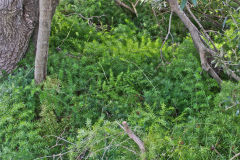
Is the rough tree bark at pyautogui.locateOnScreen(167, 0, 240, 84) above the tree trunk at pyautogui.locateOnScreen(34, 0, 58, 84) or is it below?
below

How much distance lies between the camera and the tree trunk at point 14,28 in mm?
2992

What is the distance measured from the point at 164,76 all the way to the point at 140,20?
1750mm

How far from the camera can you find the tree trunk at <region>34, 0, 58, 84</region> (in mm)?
2594

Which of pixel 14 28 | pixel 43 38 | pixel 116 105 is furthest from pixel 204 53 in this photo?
pixel 14 28

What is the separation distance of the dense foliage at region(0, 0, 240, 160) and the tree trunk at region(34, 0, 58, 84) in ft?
0.39

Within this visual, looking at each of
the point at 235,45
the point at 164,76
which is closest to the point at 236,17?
the point at 235,45

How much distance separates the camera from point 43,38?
8.96 ft

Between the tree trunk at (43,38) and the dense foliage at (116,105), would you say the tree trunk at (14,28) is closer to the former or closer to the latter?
the dense foliage at (116,105)

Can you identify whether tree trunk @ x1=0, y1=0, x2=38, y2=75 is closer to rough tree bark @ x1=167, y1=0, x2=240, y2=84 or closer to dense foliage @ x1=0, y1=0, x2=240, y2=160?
dense foliage @ x1=0, y1=0, x2=240, y2=160

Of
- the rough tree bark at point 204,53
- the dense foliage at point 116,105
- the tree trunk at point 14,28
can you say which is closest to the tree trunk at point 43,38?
the dense foliage at point 116,105

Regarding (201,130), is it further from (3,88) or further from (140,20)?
(140,20)

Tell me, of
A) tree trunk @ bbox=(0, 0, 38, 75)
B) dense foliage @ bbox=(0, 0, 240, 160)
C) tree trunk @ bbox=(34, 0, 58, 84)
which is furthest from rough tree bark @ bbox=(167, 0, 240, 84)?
tree trunk @ bbox=(0, 0, 38, 75)

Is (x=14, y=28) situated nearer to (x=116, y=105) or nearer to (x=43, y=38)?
(x=43, y=38)

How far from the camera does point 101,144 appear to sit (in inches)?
84.2
